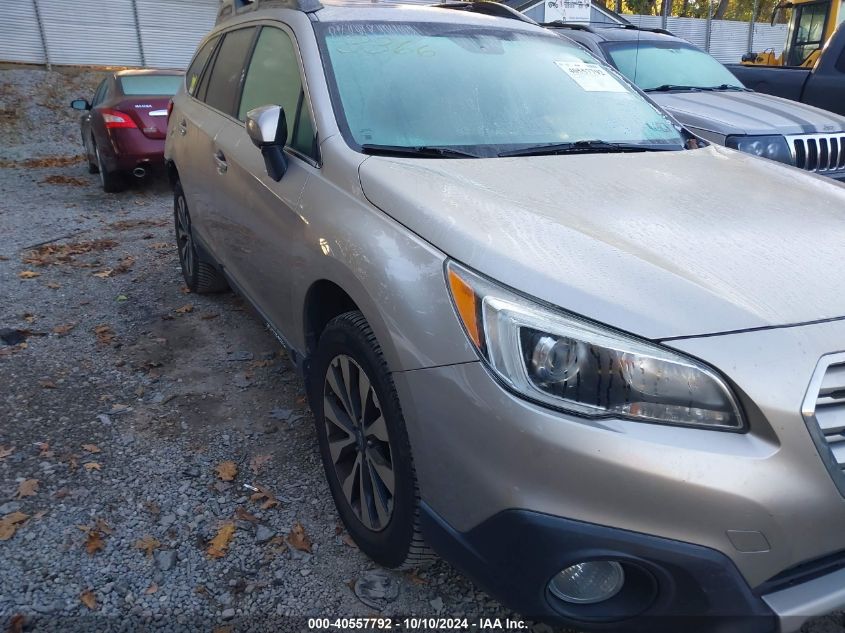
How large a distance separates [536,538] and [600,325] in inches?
20.1

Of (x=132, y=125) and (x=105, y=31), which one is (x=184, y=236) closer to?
(x=132, y=125)

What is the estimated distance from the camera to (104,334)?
14.4ft

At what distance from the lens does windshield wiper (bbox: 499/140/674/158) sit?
2.67 m

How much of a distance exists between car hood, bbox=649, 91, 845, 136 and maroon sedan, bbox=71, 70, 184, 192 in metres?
5.54

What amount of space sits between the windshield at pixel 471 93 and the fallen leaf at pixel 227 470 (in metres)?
1.48

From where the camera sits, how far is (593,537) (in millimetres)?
1562

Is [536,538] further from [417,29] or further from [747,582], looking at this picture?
[417,29]

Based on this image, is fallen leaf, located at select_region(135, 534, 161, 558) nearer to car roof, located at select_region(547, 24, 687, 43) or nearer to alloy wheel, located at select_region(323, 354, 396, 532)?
alloy wheel, located at select_region(323, 354, 396, 532)

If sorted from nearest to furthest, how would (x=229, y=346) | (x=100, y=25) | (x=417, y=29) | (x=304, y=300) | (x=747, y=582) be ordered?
(x=747, y=582) < (x=304, y=300) < (x=417, y=29) < (x=229, y=346) < (x=100, y=25)

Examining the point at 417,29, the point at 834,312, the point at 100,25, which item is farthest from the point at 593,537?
the point at 100,25

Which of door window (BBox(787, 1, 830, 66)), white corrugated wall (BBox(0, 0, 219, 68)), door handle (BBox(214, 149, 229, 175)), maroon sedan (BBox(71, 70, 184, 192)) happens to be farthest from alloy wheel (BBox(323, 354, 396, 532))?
white corrugated wall (BBox(0, 0, 219, 68))

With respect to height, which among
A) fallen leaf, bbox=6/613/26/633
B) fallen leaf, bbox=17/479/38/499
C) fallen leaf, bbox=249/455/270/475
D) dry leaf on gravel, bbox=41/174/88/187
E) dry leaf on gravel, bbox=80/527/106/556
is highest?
fallen leaf, bbox=6/613/26/633

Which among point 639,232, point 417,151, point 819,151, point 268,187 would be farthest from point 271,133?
point 819,151

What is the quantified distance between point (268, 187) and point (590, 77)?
1572 mm
